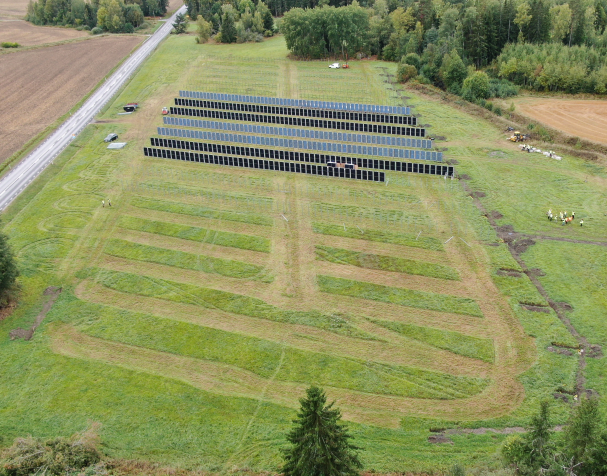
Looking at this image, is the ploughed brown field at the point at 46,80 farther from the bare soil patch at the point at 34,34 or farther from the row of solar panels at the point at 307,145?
the row of solar panels at the point at 307,145

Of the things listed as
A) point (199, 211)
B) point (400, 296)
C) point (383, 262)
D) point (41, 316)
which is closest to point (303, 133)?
point (199, 211)

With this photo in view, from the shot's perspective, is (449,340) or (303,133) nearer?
(449,340)

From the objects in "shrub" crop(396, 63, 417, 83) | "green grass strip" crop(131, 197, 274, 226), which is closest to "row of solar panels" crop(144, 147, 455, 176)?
"green grass strip" crop(131, 197, 274, 226)

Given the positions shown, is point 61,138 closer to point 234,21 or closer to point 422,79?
point 422,79

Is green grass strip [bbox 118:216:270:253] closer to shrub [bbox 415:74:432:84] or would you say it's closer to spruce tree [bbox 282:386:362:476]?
spruce tree [bbox 282:386:362:476]

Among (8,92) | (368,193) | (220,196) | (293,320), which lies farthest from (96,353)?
(8,92)

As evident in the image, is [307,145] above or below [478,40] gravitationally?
A: below

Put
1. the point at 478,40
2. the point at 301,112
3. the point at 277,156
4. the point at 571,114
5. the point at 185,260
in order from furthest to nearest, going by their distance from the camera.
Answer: the point at 478,40 < the point at 301,112 < the point at 571,114 < the point at 277,156 < the point at 185,260
